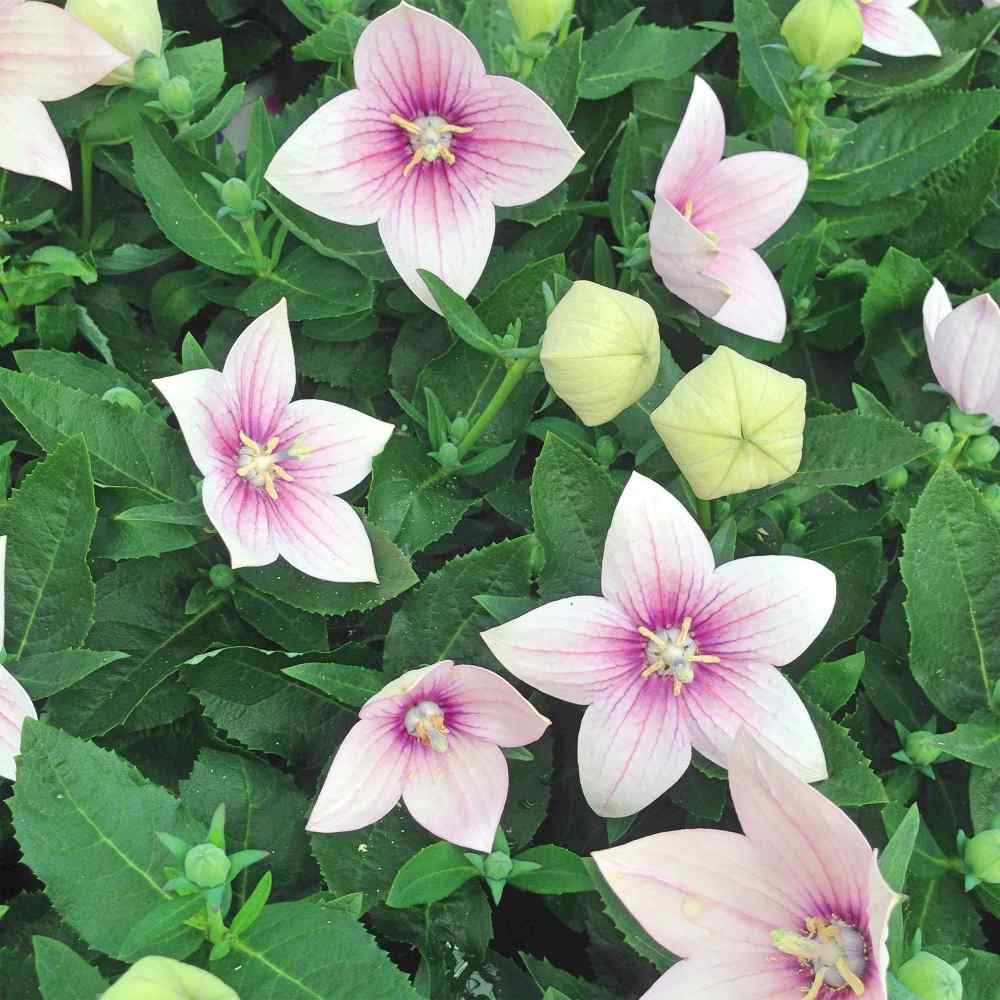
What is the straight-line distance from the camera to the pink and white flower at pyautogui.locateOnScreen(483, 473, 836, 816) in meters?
0.96

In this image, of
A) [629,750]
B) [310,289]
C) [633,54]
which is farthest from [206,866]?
[633,54]

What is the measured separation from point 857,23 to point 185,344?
732mm

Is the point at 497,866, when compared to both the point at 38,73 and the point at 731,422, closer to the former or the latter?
the point at 731,422

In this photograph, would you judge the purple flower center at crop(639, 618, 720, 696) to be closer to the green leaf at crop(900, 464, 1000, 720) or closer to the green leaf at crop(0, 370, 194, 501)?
the green leaf at crop(900, 464, 1000, 720)

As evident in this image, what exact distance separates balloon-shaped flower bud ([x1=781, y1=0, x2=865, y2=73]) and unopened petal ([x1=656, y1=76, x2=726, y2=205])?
0.46 feet

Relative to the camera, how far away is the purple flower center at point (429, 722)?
3.29ft

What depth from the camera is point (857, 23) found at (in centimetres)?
120

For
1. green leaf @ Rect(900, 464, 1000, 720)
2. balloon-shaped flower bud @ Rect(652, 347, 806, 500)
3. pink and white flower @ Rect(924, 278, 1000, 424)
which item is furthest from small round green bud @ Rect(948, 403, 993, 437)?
balloon-shaped flower bud @ Rect(652, 347, 806, 500)

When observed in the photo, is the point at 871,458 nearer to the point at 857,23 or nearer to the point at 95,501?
the point at 857,23

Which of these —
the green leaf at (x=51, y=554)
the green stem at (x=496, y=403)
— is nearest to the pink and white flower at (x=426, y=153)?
the green stem at (x=496, y=403)

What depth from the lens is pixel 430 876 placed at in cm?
97

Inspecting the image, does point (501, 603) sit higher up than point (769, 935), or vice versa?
point (501, 603)

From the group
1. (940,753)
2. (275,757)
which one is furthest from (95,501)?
(940,753)

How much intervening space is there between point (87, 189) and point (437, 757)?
2.30ft
